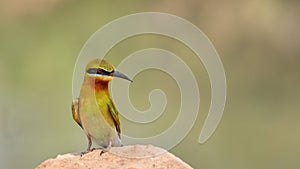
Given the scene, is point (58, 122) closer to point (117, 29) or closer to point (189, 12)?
point (117, 29)

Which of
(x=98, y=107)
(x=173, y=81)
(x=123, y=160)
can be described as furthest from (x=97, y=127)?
(x=173, y=81)

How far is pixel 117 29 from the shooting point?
2.56m

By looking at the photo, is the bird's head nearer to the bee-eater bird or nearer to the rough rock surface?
the bee-eater bird

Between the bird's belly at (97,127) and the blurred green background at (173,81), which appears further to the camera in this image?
the blurred green background at (173,81)

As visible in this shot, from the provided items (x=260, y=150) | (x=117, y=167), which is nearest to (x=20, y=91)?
(x=117, y=167)

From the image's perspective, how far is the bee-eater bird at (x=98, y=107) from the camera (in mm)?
1677

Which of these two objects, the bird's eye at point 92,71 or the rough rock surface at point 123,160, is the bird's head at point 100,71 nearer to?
the bird's eye at point 92,71

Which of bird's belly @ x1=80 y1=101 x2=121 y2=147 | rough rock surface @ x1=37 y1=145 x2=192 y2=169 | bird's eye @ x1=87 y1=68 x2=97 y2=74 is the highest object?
bird's eye @ x1=87 y1=68 x2=97 y2=74

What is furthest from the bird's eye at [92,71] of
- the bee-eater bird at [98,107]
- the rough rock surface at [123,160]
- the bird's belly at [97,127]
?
the rough rock surface at [123,160]

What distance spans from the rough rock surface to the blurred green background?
69 cm

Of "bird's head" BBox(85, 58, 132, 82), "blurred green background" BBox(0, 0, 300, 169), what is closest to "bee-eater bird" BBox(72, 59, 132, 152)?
"bird's head" BBox(85, 58, 132, 82)

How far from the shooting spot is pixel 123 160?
159 cm

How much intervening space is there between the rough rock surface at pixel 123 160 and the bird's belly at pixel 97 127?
0.22 feet

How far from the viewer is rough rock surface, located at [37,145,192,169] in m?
1.57
